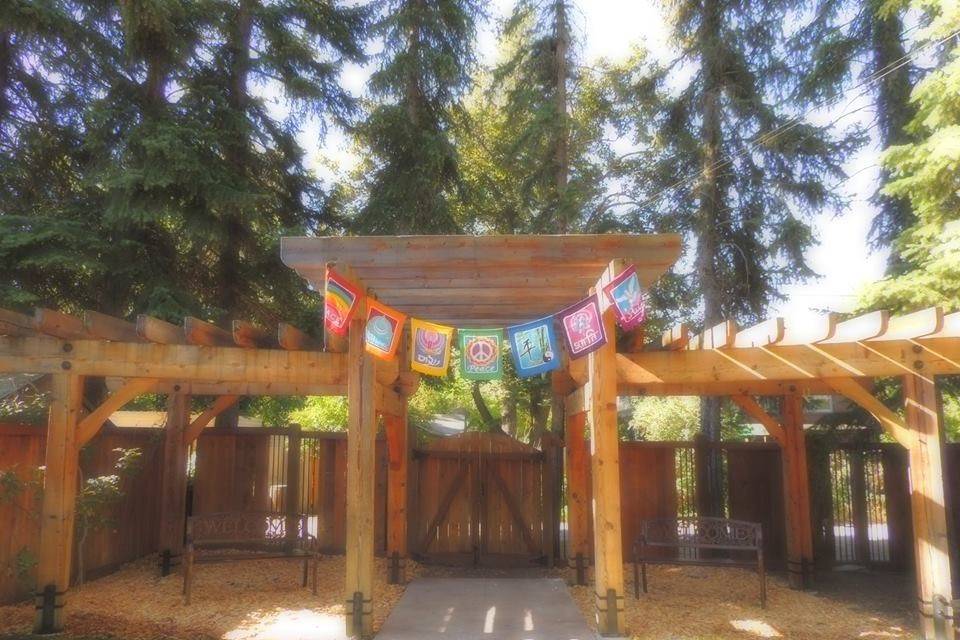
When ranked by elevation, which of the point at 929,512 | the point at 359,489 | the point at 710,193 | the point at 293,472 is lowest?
the point at 929,512

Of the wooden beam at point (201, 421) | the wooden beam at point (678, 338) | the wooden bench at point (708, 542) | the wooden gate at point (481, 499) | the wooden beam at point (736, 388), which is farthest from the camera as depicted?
the wooden gate at point (481, 499)

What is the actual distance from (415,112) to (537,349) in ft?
27.2

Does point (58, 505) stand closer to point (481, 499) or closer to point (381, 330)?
point (381, 330)

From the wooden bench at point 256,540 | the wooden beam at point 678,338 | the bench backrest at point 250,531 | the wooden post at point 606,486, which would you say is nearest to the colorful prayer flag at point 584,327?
the wooden post at point 606,486

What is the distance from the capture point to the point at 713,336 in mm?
6121

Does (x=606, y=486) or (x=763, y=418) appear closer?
(x=606, y=486)

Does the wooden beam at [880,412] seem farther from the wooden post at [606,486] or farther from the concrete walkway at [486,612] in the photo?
the concrete walkway at [486,612]

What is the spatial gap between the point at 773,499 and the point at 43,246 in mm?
10331

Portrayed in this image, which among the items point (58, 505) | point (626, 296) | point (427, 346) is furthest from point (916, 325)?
point (58, 505)

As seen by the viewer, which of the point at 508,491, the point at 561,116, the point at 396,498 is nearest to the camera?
the point at 396,498

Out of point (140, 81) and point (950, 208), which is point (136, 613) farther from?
point (950, 208)

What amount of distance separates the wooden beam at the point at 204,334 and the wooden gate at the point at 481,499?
12.9ft

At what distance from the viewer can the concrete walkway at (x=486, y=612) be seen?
6027mm

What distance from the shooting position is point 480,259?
18.6ft
